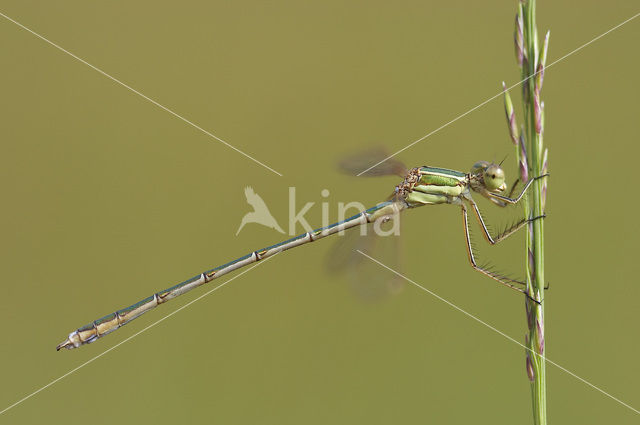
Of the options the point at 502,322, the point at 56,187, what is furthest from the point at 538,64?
the point at 56,187

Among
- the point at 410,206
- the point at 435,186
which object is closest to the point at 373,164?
the point at 410,206

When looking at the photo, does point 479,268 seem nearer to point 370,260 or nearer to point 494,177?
point 494,177

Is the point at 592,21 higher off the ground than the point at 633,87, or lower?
higher

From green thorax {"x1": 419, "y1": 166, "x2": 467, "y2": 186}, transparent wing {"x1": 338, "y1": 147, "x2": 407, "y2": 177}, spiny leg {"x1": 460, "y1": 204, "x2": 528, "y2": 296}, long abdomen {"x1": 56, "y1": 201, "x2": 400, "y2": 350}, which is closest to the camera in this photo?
spiny leg {"x1": 460, "y1": 204, "x2": 528, "y2": 296}

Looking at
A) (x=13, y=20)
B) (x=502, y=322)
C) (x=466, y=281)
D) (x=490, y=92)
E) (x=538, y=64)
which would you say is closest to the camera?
(x=538, y=64)

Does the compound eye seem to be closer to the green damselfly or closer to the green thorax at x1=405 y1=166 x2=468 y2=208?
the green damselfly

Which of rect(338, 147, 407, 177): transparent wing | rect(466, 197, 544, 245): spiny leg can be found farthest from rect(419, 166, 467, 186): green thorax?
rect(338, 147, 407, 177): transparent wing

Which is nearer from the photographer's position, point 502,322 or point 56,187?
point 502,322

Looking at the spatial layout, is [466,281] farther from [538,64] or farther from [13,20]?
[13,20]
